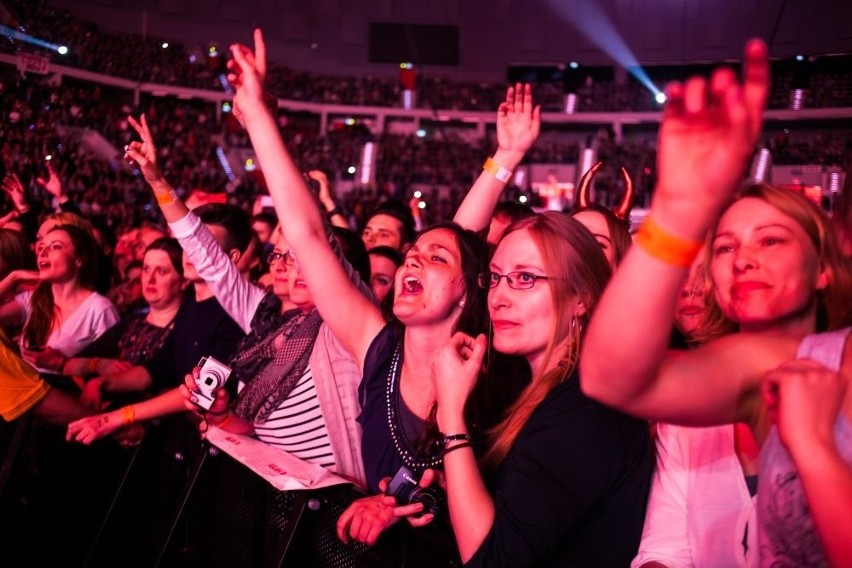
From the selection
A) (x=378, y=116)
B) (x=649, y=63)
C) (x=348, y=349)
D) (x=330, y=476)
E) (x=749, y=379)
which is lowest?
(x=330, y=476)

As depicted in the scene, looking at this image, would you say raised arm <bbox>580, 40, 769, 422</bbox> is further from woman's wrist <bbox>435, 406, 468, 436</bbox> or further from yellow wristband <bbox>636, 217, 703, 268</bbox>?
woman's wrist <bbox>435, 406, 468, 436</bbox>

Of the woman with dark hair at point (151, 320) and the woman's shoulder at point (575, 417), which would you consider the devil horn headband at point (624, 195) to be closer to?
the woman's shoulder at point (575, 417)

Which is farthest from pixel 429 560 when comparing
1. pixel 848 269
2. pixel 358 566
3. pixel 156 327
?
pixel 156 327

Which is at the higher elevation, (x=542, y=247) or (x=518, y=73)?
(x=518, y=73)

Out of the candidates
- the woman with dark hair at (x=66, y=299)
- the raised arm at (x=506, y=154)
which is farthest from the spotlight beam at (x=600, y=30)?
the raised arm at (x=506, y=154)

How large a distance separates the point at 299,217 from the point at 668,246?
135cm

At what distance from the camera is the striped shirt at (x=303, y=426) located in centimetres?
238

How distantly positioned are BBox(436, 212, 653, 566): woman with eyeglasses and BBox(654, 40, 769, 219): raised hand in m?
0.67

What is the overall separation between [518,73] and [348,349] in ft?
87.4

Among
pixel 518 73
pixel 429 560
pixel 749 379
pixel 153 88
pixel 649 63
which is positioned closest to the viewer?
pixel 749 379

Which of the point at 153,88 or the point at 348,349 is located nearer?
the point at 348,349

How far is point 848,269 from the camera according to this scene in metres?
1.42

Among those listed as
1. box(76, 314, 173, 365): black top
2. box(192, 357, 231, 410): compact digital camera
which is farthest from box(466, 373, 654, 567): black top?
box(76, 314, 173, 365): black top

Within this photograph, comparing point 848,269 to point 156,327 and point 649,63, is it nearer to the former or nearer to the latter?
point 156,327
